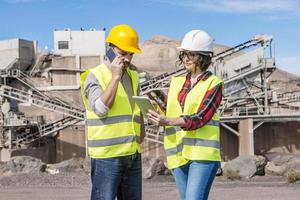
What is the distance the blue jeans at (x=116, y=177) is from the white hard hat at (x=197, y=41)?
94 centimetres

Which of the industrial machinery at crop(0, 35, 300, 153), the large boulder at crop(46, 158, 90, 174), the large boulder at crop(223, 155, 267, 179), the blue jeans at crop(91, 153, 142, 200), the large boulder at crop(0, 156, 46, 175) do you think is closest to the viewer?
the blue jeans at crop(91, 153, 142, 200)

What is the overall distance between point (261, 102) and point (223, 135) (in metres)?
3.12

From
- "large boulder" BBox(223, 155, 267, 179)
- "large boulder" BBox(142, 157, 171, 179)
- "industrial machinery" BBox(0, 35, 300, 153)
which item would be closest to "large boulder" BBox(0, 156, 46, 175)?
"large boulder" BBox(142, 157, 171, 179)

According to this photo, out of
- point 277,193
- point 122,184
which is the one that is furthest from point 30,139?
point 122,184

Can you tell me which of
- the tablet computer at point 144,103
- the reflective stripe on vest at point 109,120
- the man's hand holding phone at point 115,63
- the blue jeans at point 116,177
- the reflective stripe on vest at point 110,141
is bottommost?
the blue jeans at point 116,177

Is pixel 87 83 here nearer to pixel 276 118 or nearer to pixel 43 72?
pixel 276 118

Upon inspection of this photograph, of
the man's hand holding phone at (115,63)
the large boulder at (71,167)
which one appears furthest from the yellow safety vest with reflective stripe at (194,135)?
the large boulder at (71,167)

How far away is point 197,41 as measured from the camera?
422 cm

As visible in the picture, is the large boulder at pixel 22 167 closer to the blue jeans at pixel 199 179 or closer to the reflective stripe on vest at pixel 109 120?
the reflective stripe on vest at pixel 109 120

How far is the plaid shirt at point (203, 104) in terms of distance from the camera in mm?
4051

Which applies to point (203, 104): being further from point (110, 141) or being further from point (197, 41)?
point (110, 141)

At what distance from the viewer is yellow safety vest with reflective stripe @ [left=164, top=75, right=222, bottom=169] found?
4129 mm

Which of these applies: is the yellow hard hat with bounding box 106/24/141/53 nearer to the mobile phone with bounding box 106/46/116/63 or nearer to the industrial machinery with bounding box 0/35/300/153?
the mobile phone with bounding box 106/46/116/63

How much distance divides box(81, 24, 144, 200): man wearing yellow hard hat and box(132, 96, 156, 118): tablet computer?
19cm
